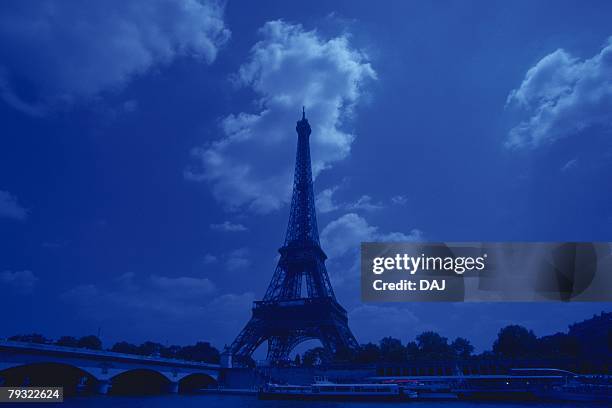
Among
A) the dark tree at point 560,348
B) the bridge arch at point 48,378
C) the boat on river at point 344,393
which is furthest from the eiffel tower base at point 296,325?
the dark tree at point 560,348

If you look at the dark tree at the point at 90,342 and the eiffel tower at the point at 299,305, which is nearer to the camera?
the eiffel tower at the point at 299,305

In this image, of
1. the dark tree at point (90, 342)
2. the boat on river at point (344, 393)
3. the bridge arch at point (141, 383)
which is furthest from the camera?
the dark tree at point (90, 342)

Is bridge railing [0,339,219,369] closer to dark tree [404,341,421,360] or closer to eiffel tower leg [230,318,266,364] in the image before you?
eiffel tower leg [230,318,266,364]

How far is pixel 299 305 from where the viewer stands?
67.6 meters

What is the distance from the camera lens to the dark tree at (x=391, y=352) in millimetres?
76000

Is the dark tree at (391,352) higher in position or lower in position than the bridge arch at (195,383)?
higher

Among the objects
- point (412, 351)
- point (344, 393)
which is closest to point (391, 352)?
point (412, 351)

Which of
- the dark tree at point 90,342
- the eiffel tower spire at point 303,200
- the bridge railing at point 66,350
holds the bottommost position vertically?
the dark tree at point 90,342

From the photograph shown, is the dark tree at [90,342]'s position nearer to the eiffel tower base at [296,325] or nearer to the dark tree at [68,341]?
the dark tree at [68,341]

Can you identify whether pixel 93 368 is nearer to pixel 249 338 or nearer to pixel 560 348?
pixel 249 338

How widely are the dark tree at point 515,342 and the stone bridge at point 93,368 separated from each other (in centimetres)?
4625

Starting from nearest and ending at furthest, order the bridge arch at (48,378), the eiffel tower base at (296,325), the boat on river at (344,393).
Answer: the boat on river at (344,393) → the bridge arch at (48,378) → the eiffel tower base at (296,325)

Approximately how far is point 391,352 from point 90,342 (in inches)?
2363

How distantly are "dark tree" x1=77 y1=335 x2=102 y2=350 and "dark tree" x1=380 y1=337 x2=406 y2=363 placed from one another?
55740mm
